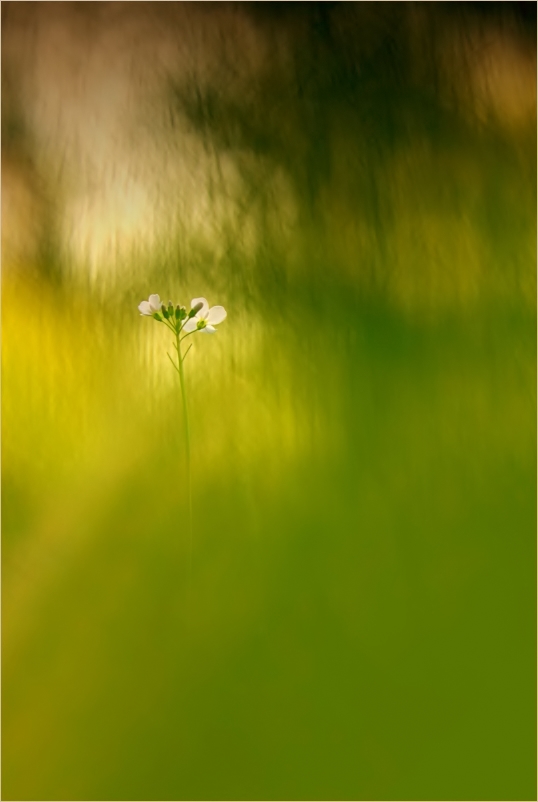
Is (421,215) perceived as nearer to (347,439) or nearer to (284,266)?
(284,266)

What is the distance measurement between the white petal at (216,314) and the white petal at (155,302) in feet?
0.24

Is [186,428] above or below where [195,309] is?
below

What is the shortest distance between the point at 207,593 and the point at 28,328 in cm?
48

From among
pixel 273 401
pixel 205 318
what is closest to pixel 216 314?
pixel 205 318

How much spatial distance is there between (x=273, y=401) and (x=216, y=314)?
0.16 metres

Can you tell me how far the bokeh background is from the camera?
85cm

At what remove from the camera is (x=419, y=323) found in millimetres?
902

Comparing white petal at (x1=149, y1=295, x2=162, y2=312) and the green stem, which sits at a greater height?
white petal at (x1=149, y1=295, x2=162, y2=312)

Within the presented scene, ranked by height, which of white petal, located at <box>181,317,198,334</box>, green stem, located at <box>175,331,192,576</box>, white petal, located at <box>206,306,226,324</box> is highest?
white petal, located at <box>206,306,226,324</box>

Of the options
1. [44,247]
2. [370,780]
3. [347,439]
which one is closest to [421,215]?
[347,439]

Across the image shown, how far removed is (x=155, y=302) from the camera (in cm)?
88

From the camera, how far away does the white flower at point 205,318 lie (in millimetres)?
874

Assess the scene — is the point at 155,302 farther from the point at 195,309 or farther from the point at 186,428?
the point at 186,428

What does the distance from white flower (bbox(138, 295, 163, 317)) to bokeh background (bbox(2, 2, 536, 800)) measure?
22 mm
